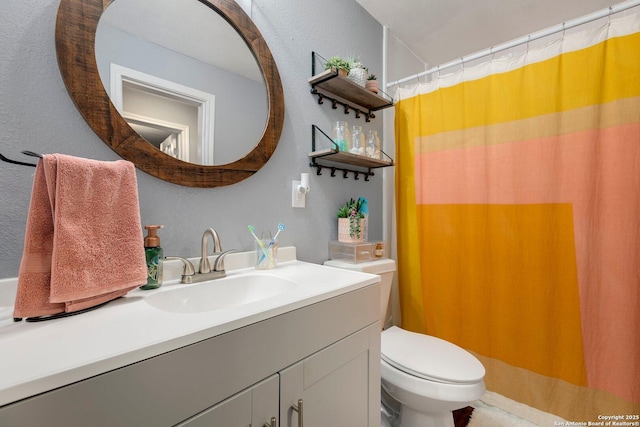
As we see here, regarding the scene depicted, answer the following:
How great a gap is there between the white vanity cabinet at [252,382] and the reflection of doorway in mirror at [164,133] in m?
0.60

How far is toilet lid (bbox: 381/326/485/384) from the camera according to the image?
1011mm

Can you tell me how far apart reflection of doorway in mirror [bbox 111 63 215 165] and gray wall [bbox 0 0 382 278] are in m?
0.12

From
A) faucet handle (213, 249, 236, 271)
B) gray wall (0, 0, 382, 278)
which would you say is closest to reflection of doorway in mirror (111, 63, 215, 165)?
gray wall (0, 0, 382, 278)

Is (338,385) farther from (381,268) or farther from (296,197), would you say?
(296,197)

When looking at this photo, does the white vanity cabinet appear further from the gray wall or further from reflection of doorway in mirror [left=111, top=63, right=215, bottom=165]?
reflection of doorway in mirror [left=111, top=63, right=215, bottom=165]

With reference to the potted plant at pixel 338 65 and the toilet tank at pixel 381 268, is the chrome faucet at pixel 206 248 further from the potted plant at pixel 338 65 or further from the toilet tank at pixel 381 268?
the potted plant at pixel 338 65

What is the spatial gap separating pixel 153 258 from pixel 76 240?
0.71 ft

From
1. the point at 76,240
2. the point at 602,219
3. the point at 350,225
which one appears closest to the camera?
the point at 76,240

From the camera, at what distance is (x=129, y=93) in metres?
0.84

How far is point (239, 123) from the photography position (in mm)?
1086

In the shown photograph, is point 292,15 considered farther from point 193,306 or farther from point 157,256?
point 193,306

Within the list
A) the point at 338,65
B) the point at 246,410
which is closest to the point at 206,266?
the point at 246,410

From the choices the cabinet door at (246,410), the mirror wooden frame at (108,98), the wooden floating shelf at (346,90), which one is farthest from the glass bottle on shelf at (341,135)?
the cabinet door at (246,410)

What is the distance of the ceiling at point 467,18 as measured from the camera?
→ 1.64 m
